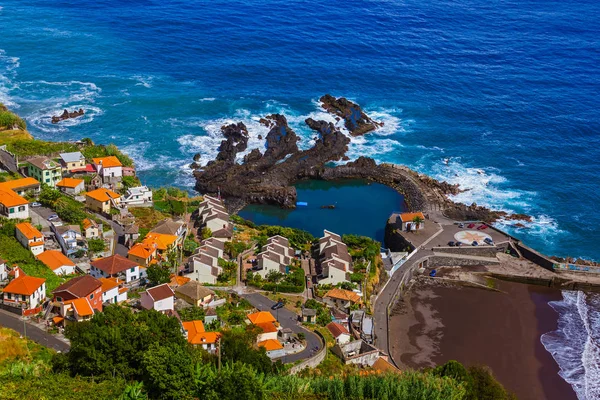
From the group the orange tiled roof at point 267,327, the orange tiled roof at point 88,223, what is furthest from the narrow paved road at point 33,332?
the orange tiled roof at point 88,223

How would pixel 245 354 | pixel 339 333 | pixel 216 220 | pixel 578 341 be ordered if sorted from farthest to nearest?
pixel 216 220 → pixel 578 341 → pixel 339 333 → pixel 245 354

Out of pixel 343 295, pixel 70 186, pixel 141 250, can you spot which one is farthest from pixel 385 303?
pixel 70 186

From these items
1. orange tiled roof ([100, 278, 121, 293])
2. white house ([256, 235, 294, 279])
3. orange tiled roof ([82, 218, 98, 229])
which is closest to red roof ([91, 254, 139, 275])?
orange tiled roof ([100, 278, 121, 293])

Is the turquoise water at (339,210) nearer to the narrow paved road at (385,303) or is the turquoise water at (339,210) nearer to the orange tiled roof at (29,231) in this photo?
the narrow paved road at (385,303)

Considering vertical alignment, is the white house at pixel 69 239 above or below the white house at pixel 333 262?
above

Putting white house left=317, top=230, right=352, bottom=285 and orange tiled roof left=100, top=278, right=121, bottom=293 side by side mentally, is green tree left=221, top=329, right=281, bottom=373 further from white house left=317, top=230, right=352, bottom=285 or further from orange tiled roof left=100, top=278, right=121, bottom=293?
white house left=317, top=230, right=352, bottom=285

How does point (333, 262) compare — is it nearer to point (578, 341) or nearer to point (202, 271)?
point (202, 271)
